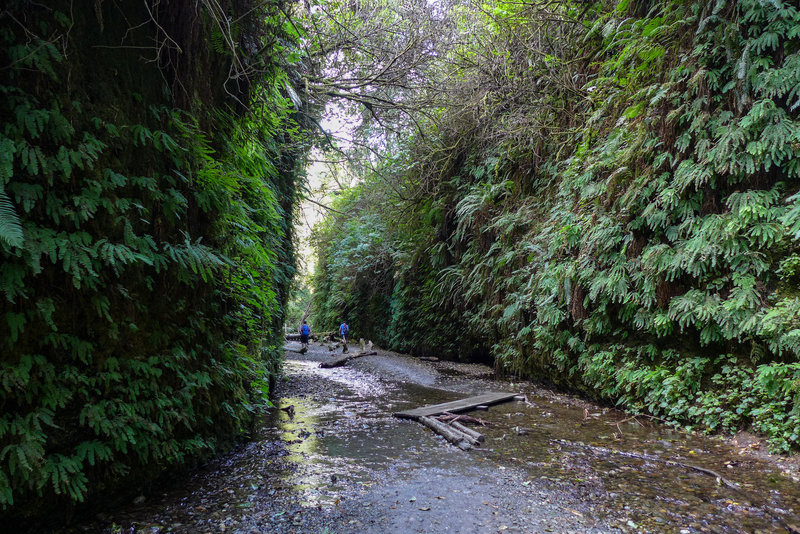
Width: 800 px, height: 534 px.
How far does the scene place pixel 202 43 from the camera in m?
4.64

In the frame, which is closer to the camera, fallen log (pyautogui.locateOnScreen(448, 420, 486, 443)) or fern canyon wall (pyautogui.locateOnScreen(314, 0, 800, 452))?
fern canyon wall (pyautogui.locateOnScreen(314, 0, 800, 452))

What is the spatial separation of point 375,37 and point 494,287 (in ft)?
22.9

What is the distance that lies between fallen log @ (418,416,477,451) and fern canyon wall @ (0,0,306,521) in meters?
2.78

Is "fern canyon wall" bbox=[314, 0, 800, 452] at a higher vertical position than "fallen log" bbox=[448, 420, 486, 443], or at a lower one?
higher

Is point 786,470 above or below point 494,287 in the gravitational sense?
below

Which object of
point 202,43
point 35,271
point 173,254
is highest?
point 202,43

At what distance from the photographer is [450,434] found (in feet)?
19.2

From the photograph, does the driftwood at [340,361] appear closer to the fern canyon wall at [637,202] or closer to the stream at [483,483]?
the fern canyon wall at [637,202]

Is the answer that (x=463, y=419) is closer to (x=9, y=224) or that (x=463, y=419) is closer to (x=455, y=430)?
(x=455, y=430)

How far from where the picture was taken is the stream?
3434 millimetres

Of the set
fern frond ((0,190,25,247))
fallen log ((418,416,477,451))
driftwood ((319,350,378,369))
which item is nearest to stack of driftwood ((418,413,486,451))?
fallen log ((418,416,477,451))

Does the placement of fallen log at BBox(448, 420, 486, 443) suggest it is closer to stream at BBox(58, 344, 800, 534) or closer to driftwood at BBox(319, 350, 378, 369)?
stream at BBox(58, 344, 800, 534)

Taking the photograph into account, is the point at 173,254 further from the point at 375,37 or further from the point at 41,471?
the point at 375,37

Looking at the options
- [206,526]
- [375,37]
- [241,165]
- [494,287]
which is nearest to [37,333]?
[206,526]
